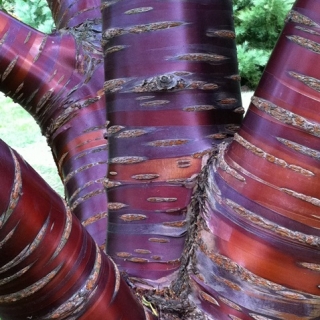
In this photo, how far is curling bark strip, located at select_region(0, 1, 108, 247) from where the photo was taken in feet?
3.54

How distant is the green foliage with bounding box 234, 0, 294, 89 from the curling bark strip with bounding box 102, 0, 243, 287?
4.23 metres

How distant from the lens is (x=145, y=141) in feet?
2.53

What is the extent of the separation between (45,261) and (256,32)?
495cm

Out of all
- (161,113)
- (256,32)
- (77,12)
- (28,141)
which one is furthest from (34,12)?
(161,113)

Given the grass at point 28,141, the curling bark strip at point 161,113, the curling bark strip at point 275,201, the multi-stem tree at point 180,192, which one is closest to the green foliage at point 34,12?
the grass at point 28,141

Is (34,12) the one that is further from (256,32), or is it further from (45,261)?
(45,261)

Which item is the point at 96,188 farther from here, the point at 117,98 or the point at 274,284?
the point at 274,284

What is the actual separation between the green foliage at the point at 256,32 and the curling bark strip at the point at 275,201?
437 cm

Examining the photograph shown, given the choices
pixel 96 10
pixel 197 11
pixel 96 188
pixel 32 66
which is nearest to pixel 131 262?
pixel 96 188

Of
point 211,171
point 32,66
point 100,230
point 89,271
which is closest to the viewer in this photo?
Answer: point 89,271

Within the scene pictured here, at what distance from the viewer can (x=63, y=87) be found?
1139 millimetres

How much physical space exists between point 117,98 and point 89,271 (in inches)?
10.8

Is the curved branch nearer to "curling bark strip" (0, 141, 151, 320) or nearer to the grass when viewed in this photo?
"curling bark strip" (0, 141, 151, 320)

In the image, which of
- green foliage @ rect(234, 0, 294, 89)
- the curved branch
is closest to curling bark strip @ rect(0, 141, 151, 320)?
the curved branch
